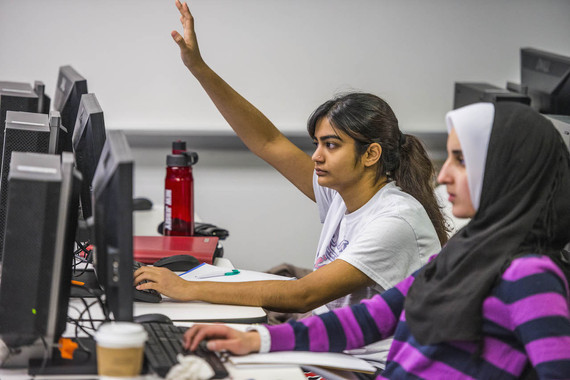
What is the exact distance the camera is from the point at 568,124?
1.72 m

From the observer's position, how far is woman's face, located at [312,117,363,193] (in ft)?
6.04

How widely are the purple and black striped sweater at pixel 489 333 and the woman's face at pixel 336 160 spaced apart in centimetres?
52

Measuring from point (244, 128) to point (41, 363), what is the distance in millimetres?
1225

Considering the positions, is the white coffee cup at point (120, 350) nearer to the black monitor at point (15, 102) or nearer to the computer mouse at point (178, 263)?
the computer mouse at point (178, 263)

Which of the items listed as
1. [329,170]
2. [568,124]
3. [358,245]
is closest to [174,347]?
[358,245]

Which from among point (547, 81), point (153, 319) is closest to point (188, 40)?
point (153, 319)

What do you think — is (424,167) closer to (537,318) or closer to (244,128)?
(244,128)

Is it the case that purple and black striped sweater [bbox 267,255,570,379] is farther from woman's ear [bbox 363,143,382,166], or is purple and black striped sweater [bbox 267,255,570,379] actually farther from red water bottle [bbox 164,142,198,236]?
red water bottle [bbox 164,142,198,236]

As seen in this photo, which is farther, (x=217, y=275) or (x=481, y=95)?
(x=481, y=95)

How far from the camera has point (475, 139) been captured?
1.14 meters

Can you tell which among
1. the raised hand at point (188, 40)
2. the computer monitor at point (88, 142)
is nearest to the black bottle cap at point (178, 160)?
the raised hand at point (188, 40)

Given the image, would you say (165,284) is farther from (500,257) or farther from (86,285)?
(500,257)

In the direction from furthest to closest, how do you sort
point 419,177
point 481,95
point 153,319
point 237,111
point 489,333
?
point 481,95 → point 237,111 → point 419,177 → point 153,319 → point 489,333

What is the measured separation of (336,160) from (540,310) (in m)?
0.88
